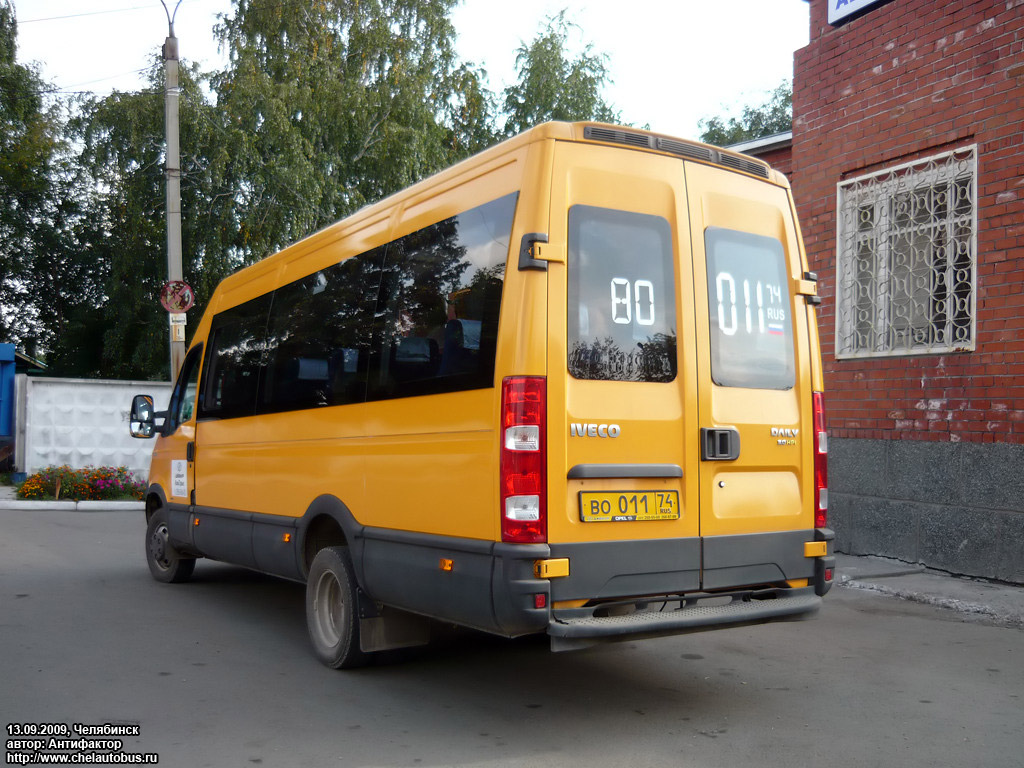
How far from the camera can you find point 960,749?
4391 millimetres

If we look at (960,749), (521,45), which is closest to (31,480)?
(960,749)

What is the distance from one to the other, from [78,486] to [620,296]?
41.8 ft

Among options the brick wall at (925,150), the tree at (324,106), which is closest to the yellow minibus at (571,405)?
the brick wall at (925,150)

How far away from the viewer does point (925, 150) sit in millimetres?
9117

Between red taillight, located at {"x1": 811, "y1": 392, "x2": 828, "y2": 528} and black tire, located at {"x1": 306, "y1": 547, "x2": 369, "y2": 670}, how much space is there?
253cm

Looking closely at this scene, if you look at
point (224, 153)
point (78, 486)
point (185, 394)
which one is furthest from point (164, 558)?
point (224, 153)

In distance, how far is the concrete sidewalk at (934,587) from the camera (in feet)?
24.0

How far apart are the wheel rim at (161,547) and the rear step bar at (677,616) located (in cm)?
532

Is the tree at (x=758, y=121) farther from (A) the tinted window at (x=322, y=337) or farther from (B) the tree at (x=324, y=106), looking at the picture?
(A) the tinted window at (x=322, y=337)

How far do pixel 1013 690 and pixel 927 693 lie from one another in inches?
19.9

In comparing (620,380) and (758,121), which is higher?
(758,121)

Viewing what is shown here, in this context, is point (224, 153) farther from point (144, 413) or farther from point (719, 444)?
point (719, 444)

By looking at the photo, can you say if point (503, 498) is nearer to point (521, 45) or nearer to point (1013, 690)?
point (1013, 690)

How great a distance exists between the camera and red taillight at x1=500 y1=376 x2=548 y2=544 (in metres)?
4.30
